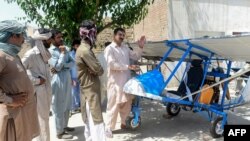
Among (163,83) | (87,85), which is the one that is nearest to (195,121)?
(163,83)

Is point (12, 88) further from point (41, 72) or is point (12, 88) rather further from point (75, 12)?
point (75, 12)

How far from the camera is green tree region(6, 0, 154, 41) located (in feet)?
19.4

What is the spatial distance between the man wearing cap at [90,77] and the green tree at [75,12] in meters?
1.69

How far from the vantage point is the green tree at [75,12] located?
5906 millimetres

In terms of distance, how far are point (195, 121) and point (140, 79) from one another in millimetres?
1922

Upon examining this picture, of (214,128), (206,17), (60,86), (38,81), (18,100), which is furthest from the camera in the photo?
(206,17)

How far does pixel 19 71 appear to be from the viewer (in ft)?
9.16

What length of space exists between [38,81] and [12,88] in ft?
4.22

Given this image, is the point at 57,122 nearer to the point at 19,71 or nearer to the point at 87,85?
the point at 87,85

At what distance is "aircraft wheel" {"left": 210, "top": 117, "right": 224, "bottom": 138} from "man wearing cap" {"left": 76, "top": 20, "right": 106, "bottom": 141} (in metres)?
1.93

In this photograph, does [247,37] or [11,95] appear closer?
[11,95]

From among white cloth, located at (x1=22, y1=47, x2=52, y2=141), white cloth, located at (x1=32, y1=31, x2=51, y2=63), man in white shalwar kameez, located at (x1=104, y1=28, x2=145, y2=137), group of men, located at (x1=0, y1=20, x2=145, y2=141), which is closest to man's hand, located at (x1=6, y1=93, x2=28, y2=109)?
group of men, located at (x1=0, y1=20, x2=145, y2=141)

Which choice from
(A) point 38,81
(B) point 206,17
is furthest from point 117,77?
(B) point 206,17

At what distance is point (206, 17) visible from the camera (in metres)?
11.4
